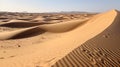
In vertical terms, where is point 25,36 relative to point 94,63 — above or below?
below

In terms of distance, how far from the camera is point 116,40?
1156cm

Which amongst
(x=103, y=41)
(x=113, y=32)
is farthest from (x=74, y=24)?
(x=103, y=41)

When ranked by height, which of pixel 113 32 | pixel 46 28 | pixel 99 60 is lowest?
pixel 46 28

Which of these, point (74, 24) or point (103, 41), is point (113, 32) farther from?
point (74, 24)

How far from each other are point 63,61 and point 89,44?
249cm

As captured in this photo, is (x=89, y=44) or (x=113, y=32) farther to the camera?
(x=113, y=32)

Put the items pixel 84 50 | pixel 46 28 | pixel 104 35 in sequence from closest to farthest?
pixel 84 50, pixel 104 35, pixel 46 28

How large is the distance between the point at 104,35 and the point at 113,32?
1.02m

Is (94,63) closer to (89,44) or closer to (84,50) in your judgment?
(84,50)

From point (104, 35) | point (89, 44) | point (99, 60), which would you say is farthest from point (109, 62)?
point (104, 35)

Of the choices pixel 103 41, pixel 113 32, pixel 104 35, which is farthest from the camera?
pixel 113 32

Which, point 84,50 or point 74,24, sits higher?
point 84,50

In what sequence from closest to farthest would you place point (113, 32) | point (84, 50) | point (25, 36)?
point (84, 50), point (113, 32), point (25, 36)

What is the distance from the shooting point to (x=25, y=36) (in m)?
21.8
